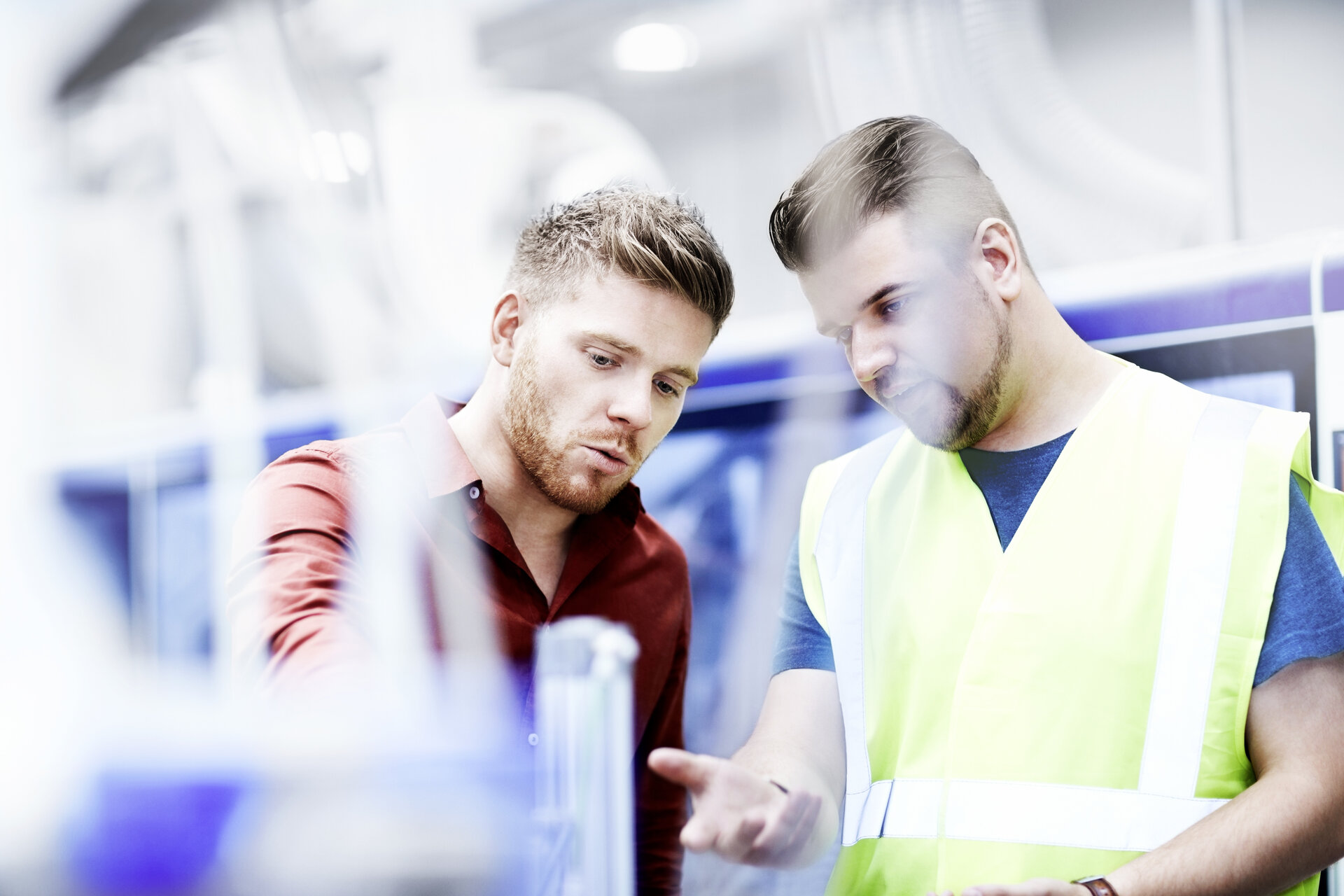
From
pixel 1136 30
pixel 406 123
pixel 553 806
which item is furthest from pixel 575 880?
pixel 1136 30

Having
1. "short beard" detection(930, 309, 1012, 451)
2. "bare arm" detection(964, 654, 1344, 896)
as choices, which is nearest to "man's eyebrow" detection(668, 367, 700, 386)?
"short beard" detection(930, 309, 1012, 451)

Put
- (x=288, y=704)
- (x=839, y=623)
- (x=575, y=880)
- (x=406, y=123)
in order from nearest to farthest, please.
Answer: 1. (x=575, y=880)
2. (x=288, y=704)
3. (x=839, y=623)
4. (x=406, y=123)

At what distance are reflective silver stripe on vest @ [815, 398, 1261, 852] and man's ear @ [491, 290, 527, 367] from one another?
55 centimetres

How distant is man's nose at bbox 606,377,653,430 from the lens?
0.91 m

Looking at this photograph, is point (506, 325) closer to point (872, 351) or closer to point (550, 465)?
point (550, 465)

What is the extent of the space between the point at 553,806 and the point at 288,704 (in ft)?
0.82

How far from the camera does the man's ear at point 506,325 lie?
1.00 meters

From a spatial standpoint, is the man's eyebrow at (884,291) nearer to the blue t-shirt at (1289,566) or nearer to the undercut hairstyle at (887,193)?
the undercut hairstyle at (887,193)

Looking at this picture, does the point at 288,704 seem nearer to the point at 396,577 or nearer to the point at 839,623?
the point at 396,577

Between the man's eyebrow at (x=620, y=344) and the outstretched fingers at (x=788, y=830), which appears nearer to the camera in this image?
the outstretched fingers at (x=788, y=830)

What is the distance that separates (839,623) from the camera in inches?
37.8

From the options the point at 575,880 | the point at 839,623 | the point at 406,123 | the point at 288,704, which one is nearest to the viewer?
the point at 575,880

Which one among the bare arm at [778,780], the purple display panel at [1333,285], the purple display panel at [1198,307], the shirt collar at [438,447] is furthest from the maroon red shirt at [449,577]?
the purple display panel at [1333,285]

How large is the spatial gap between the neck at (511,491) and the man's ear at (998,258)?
449 mm
